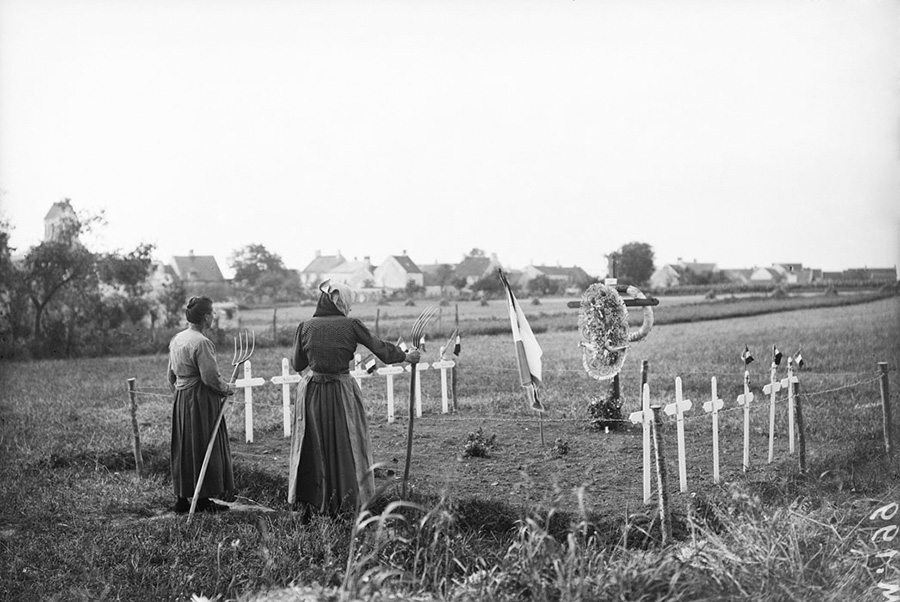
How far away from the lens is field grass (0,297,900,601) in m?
4.24

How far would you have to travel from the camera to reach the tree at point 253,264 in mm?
17359

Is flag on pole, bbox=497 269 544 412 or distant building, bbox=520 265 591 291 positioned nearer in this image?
flag on pole, bbox=497 269 544 412

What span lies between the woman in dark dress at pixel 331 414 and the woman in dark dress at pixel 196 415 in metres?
0.92

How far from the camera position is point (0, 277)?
17531mm

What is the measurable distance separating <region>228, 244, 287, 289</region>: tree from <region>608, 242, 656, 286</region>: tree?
7376 millimetres

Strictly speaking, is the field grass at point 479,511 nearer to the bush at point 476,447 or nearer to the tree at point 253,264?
the bush at point 476,447

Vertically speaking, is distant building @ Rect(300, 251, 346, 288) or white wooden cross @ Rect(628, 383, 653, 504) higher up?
distant building @ Rect(300, 251, 346, 288)

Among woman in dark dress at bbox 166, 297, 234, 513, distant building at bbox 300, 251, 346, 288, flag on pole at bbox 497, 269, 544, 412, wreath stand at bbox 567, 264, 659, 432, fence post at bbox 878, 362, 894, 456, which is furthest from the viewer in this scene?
distant building at bbox 300, 251, 346, 288

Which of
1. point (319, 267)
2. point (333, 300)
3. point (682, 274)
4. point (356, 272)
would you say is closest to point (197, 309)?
point (333, 300)

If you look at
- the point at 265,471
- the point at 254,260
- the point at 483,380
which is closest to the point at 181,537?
the point at 265,471

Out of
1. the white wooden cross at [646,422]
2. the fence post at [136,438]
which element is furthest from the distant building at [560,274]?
the white wooden cross at [646,422]

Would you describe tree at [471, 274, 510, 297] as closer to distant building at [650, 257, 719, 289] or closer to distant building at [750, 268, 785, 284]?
distant building at [650, 257, 719, 289]

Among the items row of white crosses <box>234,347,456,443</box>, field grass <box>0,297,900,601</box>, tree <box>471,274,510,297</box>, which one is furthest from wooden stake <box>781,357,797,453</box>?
tree <box>471,274,510,297</box>

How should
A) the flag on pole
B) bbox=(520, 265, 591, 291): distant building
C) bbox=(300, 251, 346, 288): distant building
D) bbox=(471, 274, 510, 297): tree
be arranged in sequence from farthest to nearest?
bbox=(471, 274, 510, 297): tree, bbox=(520, 265, 591, 291): distant building, bbox=(300, 251, 346, 288): distant building, the flag on pole
